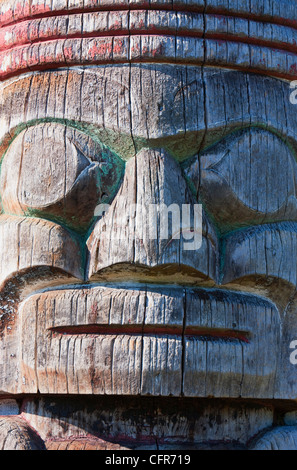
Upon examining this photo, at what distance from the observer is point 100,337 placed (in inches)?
115

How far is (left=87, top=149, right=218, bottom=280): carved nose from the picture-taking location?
299cm

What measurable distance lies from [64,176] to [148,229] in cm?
47

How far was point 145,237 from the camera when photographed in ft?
9.82

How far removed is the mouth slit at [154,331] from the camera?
2.93 m

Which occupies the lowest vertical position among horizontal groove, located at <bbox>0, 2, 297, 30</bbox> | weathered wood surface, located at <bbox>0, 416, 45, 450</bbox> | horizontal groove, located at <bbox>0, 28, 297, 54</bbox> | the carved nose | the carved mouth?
weathered wood surface, located at <bbox>0, 416, 45, 450</bbox>

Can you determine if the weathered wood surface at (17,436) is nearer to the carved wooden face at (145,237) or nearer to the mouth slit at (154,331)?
the carved wooden face at (145,237)

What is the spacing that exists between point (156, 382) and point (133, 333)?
22 cm

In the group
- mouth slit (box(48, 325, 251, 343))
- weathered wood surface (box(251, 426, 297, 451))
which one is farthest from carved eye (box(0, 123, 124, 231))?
weathered wood surface (box(251, 426, 297, 451))

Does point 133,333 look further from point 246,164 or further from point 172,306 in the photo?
point 246,164

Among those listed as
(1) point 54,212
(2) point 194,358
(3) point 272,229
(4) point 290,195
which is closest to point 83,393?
(2) point 194,358

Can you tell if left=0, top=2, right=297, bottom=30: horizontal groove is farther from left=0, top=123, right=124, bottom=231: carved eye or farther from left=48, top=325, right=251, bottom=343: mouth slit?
left=48, top=325, right=251, bottom=343: mouth slit

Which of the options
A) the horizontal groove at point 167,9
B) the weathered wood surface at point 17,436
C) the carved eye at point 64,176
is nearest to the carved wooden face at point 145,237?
the carved eye at point 64,176

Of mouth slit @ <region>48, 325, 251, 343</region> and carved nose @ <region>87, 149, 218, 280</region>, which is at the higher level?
carved nose @ <region>87, 149, 218, 280</region>

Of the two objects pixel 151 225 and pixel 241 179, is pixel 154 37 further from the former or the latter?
pixel 151 225
